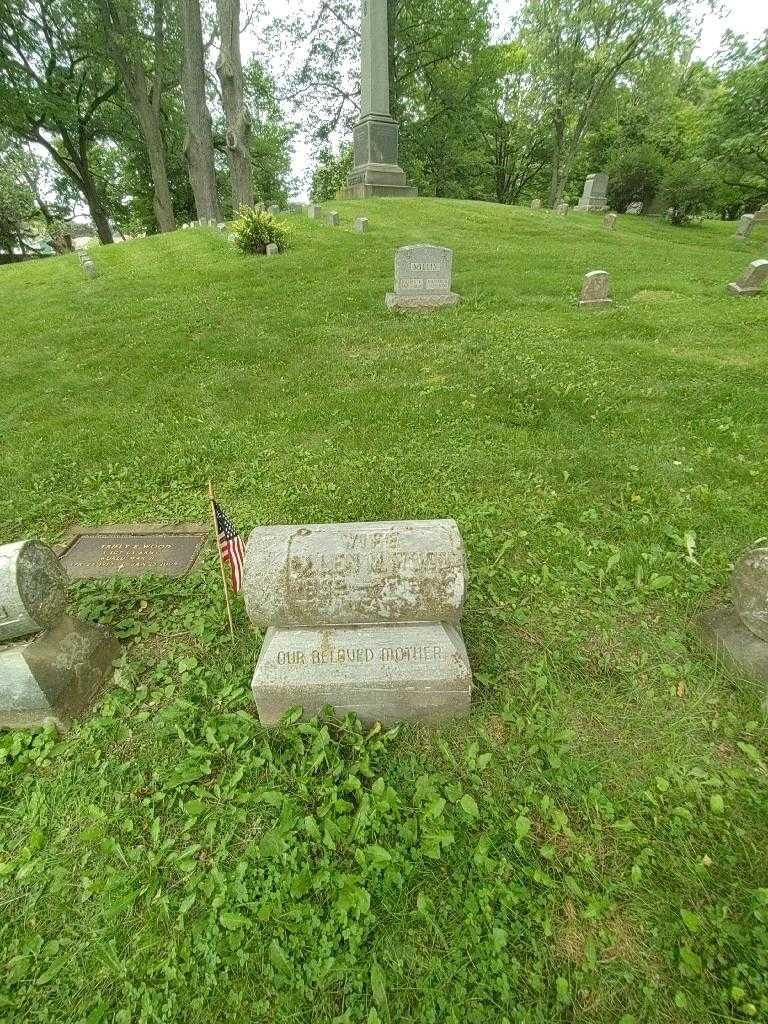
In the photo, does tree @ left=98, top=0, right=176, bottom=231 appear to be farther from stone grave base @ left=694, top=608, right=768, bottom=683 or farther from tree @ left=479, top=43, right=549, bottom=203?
stone grave base @ left=694, top=608, right=768, bottom=683

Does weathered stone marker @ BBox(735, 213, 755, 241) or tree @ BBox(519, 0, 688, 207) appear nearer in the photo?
weathered stone marker @ BBox(735, 213, 755, 241)

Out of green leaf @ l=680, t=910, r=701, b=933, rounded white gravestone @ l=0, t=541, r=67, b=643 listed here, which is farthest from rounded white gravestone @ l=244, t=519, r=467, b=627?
green leaf @ l=680, t=910, r=701, b=933

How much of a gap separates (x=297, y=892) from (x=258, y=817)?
1.48 feet

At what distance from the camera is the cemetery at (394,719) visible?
2.09 metres

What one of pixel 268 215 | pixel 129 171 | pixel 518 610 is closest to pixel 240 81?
pixel 268 215

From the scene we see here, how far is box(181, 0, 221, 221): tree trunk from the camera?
17.1 m

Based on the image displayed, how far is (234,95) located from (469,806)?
21.8 metres

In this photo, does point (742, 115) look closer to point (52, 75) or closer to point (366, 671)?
point (366, 671)

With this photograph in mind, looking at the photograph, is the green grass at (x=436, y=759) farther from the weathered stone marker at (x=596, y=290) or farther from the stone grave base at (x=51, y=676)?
the weathered stone marker at (x=596, y=290)

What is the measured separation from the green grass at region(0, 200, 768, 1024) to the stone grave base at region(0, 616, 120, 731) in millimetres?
150

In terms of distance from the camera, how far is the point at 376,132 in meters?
20.6

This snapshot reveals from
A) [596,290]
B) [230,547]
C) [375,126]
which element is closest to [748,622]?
[230,547]

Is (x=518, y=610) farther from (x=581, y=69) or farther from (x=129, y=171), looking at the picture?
(x=129, y=171)

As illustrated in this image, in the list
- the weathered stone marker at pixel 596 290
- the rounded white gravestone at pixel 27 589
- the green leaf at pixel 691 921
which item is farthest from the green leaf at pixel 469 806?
the weathered stone marker at pixel 596 290
